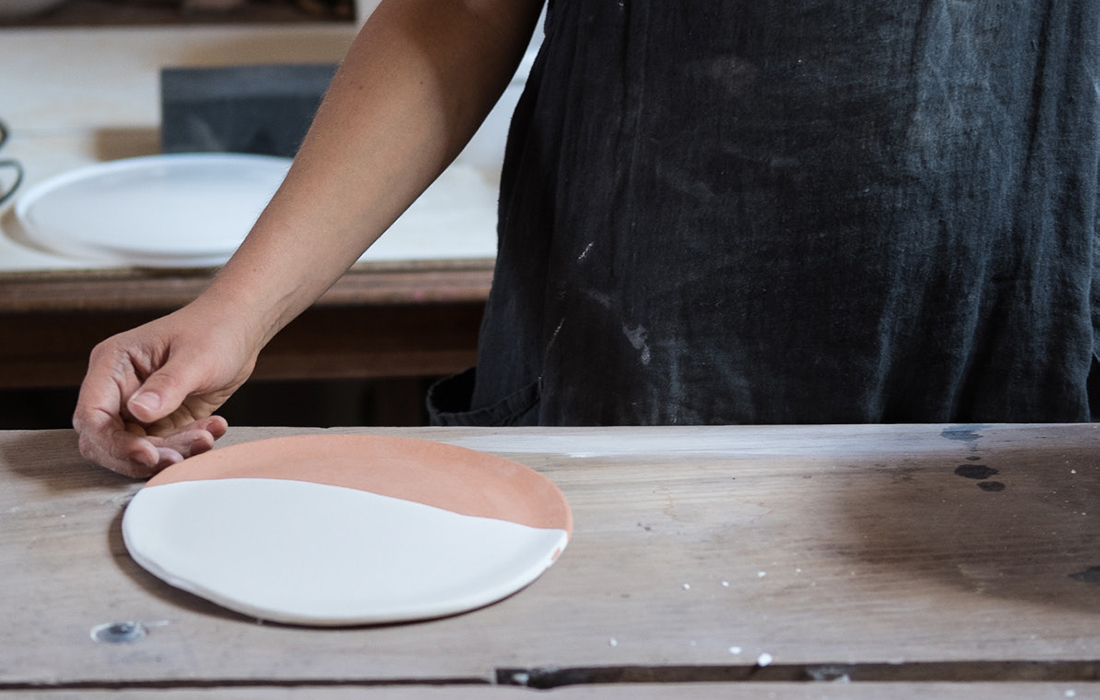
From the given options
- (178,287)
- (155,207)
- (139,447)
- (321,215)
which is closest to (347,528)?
(139,447)

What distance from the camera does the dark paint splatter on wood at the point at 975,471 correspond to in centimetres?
60

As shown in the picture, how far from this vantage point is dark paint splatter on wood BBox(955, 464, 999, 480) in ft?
1.96

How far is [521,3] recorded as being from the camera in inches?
31.9

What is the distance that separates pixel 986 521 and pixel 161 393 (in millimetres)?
491

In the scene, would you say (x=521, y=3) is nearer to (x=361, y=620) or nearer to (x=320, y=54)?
(x=361, y=620)

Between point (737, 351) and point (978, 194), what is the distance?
0.70 ft

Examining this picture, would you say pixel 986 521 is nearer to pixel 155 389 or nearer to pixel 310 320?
pixel 155 389

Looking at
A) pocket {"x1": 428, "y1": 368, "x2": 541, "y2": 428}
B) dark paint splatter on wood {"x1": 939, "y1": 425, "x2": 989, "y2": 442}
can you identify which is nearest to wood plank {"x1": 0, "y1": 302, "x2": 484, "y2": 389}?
pocket {"x1": 428, "y1": 368, "x2": 541, "y2": 428}

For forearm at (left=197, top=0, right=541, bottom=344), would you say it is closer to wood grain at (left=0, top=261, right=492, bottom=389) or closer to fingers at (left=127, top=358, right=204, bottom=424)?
fingers at (left=127, top=358, right=204, bottom=424)

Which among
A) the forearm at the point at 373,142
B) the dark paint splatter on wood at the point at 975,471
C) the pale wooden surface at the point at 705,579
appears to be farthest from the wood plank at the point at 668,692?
the forearm at the point at 373,142

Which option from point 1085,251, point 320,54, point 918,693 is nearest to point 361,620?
point 918,693

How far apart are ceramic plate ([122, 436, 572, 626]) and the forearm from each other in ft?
0.45

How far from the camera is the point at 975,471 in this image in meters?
0.60

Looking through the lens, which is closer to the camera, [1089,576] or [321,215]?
[1089,576]
